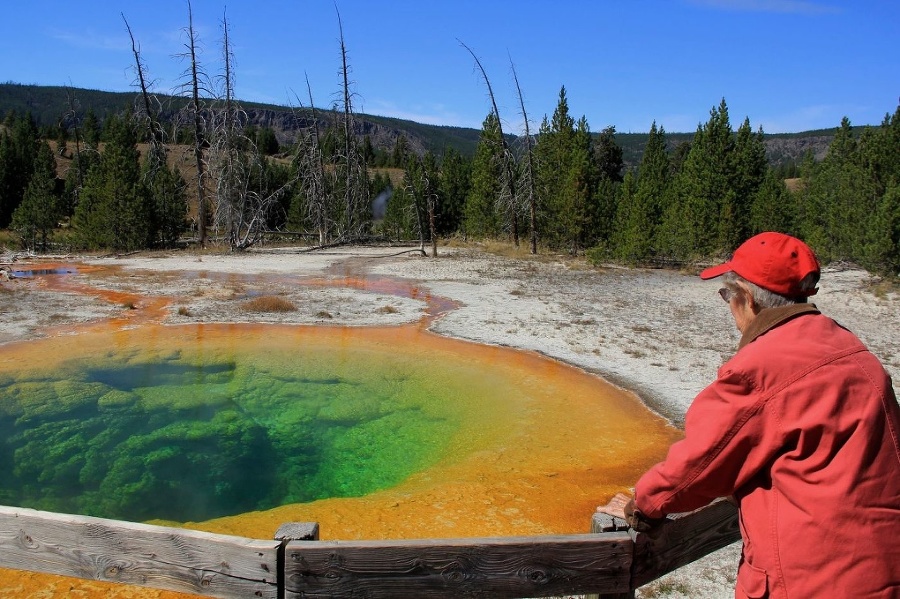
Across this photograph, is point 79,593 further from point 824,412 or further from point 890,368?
point 890,368

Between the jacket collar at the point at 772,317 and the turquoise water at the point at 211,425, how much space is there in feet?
17.6

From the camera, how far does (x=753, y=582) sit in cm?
184

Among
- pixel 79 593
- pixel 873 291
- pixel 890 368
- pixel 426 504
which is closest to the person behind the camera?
pixel 79 593

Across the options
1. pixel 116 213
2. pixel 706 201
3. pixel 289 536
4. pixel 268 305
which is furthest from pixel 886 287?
pixel 116 213

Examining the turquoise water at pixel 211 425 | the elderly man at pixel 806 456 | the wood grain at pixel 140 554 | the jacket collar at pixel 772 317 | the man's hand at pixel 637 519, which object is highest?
the jacket collar at pixel 772 317

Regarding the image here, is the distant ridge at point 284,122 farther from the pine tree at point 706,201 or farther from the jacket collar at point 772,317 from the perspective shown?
the jacket collar at point 772,317

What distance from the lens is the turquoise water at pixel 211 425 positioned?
261 inches

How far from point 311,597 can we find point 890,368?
10554mm

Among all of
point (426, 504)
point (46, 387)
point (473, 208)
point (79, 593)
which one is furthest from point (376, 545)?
point (473, 208)

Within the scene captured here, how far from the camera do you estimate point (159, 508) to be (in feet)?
20.6

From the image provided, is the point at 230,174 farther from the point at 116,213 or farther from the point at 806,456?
the point at 806,456

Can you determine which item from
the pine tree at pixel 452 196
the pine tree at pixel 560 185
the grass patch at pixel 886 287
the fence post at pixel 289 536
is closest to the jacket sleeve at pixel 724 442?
the fence post at pixel 289 536

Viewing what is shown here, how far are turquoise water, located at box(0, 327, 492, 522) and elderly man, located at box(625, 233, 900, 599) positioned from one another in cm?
529

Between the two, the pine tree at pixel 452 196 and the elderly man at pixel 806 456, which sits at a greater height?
the pine tree at pixel 452 196
